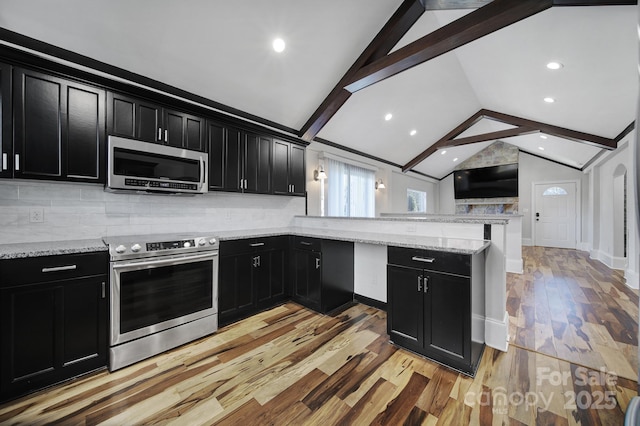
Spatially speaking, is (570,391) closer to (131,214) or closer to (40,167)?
(131,214)

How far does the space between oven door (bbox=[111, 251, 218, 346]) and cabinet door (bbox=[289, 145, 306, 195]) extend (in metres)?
1.70

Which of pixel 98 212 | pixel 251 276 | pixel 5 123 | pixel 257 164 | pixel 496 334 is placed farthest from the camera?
pixel 257 164

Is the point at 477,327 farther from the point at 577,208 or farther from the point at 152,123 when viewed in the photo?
the point at 577,208

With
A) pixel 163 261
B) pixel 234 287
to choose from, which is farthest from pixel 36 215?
pixel 234 287

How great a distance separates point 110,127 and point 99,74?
1.58 feet

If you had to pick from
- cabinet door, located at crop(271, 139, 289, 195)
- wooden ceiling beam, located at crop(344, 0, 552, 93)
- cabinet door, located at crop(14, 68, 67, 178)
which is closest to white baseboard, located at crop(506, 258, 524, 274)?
wooden ceiling beam, located at crop(344, 0, 552, 93)

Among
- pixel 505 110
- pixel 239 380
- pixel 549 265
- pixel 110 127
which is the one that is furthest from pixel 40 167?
pixel 549 265

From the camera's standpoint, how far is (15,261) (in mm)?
1626

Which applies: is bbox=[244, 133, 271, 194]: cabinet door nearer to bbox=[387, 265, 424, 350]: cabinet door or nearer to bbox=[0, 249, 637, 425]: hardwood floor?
bbox=[0, 249, 637, 425]: hardwood floor

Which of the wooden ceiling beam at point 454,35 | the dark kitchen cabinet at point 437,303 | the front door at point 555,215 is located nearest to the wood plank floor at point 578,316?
the dark kitchen cabinet at point 437,303

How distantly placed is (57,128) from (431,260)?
312 cm

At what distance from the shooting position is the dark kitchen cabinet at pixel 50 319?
1.62 m

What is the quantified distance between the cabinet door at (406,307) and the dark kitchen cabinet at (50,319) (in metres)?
2.32

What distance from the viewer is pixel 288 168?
3730 mm
